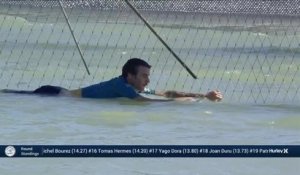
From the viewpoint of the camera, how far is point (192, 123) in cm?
1096

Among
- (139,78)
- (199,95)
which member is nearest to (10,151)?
(139,78)

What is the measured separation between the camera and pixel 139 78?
12.0 m

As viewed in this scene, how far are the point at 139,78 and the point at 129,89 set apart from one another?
17 cm

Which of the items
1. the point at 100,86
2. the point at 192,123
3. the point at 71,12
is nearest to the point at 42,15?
the point at 71,12

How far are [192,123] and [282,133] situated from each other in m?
0.95

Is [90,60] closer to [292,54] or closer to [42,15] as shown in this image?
[292,54]

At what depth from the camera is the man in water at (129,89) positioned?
472 inches

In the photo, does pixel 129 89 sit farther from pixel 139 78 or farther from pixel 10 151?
pixel 10 151

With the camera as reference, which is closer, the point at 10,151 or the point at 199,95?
the point at 10,151

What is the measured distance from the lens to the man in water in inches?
472

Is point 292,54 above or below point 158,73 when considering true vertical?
above
